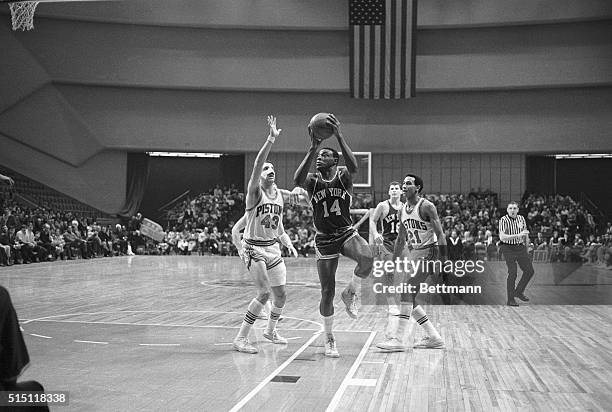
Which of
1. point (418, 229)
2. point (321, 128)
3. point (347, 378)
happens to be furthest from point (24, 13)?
point (347, 378)

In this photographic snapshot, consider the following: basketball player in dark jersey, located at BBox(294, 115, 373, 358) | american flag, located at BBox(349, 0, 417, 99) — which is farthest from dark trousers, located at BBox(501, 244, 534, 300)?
american flag, located at BBox(349, 0, 417, 99)

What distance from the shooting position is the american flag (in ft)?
99.1

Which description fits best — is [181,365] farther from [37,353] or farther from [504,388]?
[504,388]

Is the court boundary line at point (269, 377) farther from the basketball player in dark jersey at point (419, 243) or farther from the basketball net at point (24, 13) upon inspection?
the basketball net at point (24, 13)

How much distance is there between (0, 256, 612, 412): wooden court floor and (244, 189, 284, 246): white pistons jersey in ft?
4.06

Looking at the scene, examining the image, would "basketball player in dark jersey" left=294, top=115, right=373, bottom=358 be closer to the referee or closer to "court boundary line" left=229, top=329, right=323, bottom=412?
"court boundary line" left=229, top=329, right=323, bottom=412

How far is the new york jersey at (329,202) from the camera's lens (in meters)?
7.44

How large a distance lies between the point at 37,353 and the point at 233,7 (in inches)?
1056

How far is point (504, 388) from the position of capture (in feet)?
19.7

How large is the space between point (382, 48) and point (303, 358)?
25450 mm

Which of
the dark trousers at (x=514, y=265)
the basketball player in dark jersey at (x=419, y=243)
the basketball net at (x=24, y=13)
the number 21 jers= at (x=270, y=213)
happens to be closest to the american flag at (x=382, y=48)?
the basketball net at (x=24, y=13)

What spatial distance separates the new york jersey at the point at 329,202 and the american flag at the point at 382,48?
78.1 feet

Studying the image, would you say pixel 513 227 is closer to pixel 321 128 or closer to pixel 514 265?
pixel 514 265

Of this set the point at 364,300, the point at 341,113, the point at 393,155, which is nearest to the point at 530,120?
the point at 393,155
